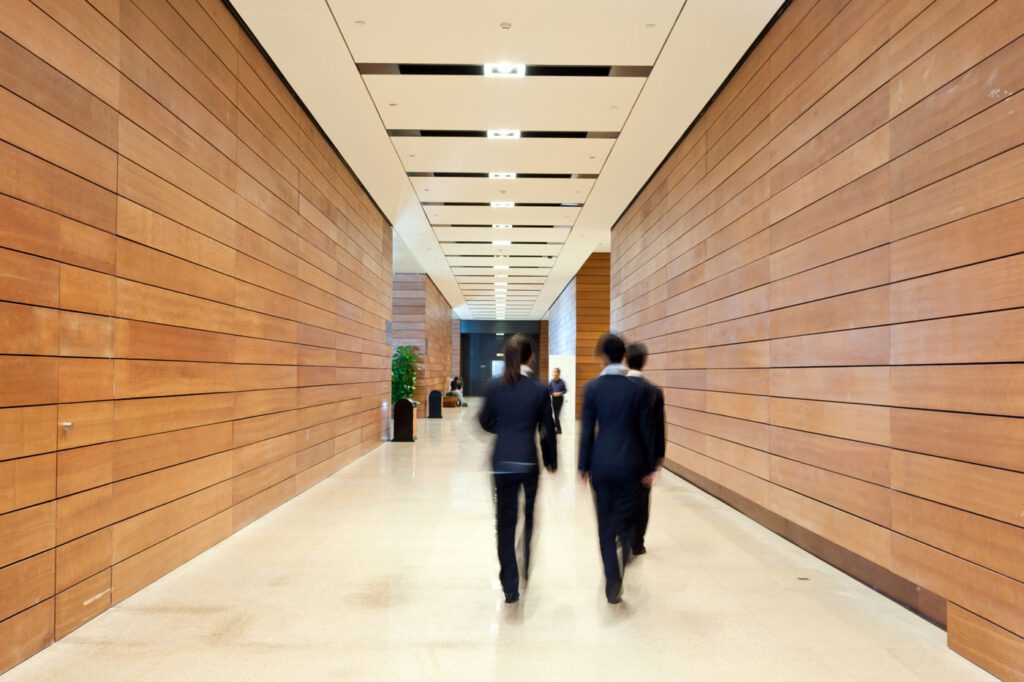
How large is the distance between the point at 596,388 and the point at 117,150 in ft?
9.73

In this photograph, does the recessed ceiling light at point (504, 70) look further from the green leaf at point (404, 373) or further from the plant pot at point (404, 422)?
the green leaf at point (404, 373)

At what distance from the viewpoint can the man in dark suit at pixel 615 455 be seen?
364 cm

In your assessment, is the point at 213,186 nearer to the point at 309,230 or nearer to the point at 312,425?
the point at 309,230

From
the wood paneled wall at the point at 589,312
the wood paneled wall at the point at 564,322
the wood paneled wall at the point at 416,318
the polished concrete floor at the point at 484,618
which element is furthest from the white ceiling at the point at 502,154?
the wood paneled wall at the point at 416,318

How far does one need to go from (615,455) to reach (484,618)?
3.65 feet

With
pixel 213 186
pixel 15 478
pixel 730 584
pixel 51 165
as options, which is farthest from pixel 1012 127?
pixel 213 186

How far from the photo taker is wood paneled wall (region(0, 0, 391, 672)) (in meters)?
2.99

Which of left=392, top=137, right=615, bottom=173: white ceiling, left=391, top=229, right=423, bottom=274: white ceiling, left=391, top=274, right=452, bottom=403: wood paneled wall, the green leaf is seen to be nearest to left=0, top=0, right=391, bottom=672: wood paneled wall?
left=392, top=137, right=615, bottom=173: white ceiling

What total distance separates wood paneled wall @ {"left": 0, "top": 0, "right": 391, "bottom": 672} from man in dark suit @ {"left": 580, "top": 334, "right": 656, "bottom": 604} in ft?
8.52

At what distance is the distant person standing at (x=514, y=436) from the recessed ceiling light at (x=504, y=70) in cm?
371

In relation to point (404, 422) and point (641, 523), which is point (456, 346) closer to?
point (404, 422)

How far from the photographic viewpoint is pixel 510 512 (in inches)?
143

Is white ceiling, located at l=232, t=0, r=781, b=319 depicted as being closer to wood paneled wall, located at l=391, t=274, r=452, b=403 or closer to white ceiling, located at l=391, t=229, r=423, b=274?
white ceiling, located at l=391, t=229, r=423, b=274

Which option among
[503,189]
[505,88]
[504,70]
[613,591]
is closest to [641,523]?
[613,591]
